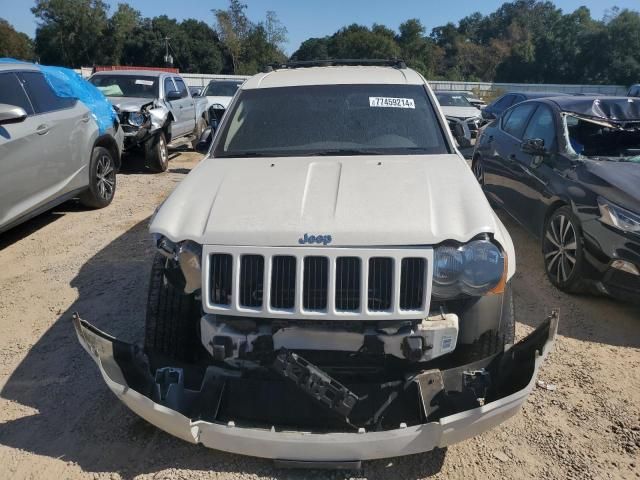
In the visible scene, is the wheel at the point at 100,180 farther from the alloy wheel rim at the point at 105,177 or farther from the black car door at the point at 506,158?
the black car door at the point at 506,158

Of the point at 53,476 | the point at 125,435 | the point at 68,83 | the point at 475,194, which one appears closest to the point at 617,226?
the point at 475,194

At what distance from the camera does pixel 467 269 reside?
8.16 feet

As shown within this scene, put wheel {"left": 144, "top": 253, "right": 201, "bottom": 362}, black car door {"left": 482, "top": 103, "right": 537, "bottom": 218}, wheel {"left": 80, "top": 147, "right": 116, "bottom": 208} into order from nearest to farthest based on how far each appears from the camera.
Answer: wheel {"left": 144, "top": 253, "right": 201, "bottom": 362}, black car door {"left": 482, "top": 103, "right": 537, "bottom": 218}, wheel {"left": 80, "top": 147, "right": 116, "bottom": 208}

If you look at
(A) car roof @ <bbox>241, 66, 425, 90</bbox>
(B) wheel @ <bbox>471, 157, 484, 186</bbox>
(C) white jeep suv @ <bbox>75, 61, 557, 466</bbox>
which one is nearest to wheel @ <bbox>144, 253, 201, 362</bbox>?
(C) white jeep suv @ <bbox>75, 61, 557, 466</bbox>

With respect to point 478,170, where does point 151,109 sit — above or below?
above

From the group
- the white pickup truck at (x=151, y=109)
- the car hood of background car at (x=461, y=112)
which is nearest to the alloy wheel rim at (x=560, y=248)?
the white pickup truck at (x=151, y=109)

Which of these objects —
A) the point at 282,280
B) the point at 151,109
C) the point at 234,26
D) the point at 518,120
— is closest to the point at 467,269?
the point at 282,280

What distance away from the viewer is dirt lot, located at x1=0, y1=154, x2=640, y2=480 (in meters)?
2.63

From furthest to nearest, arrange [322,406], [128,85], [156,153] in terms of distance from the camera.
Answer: [128,85] → [156,153] → [322,406]

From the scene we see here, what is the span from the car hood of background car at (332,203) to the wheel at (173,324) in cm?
41

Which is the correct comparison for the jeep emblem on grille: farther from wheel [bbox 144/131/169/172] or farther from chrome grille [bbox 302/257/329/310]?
wheel [bbox 144/131/169/172]

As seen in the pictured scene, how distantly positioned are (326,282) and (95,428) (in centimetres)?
160

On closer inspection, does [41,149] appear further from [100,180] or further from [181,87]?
[181,87]

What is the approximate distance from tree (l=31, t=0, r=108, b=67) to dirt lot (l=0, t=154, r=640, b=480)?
213ft
